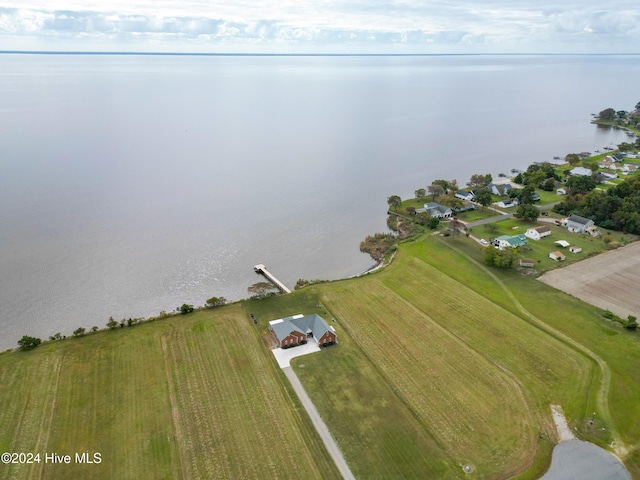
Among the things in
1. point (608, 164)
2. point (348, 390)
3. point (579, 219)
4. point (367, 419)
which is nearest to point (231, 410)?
point (348, 390)

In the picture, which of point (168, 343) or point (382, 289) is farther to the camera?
point (382, 289)

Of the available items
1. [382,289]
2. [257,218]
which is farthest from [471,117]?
[382,289]

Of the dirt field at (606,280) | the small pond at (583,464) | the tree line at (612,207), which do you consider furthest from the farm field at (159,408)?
the tree line at (612,207)

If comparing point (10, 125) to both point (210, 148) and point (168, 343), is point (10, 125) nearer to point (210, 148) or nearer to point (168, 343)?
point (210, 148)

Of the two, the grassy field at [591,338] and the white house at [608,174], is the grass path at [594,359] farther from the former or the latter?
the white house at [608,174]

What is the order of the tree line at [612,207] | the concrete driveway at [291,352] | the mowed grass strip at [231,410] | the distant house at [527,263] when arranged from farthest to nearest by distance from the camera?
the tree line at [612,207] → the distant house at [527,263] → the concrete driveway at [291,352] → the mowed grass strip at [231,410]

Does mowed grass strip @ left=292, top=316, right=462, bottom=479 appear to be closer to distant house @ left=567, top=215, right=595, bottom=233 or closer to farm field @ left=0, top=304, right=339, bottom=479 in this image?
farm field @ left=0, top=304, right=339, bottom=479
